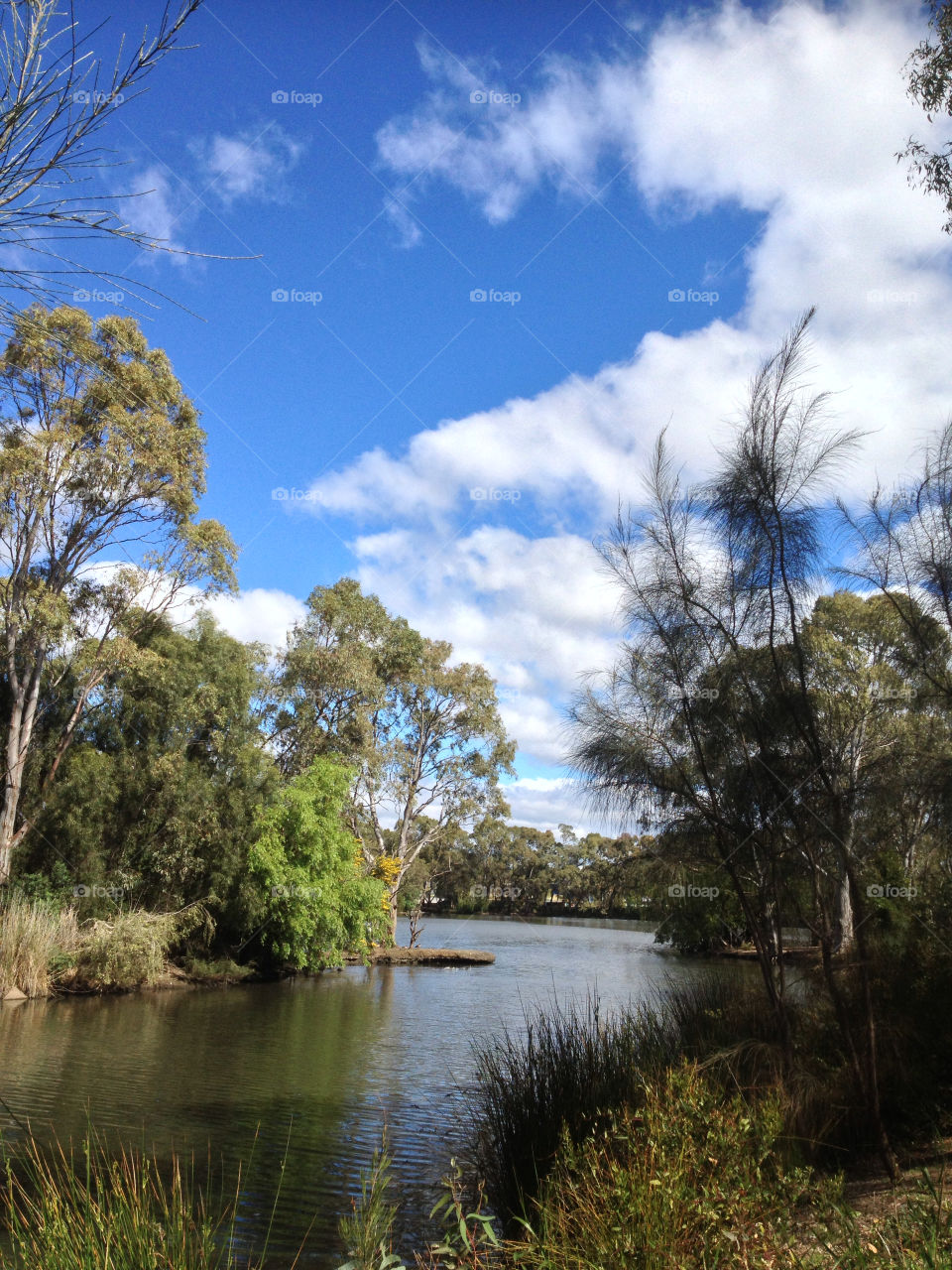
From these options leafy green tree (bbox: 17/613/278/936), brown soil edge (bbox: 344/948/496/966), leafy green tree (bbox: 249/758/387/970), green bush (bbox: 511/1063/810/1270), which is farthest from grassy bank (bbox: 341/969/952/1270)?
brown soil edge (bbox: 344/948/496/966)

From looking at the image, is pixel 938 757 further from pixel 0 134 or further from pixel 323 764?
pixel 323 764

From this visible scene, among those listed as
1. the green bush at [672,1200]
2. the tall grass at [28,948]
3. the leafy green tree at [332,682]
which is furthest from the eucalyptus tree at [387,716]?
the green bush at [672,1200]

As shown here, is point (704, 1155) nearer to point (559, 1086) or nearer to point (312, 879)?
point (559, 1086)

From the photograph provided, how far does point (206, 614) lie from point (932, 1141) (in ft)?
69.1

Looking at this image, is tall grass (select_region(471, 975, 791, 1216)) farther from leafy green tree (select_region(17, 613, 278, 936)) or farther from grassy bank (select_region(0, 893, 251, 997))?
leafy green tree (select_region(17, 613, 278, 936))

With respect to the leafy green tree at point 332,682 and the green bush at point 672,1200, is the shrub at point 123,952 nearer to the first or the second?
the leafy green tree at point 332,682

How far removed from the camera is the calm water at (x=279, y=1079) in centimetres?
712

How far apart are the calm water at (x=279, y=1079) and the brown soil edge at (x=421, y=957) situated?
8240mm

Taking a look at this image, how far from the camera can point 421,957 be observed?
100ft

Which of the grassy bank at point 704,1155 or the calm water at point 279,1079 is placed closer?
the grassy bank at point 704,1155

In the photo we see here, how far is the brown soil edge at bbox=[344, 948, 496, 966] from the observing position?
30016mm

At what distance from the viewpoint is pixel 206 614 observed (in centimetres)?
2375

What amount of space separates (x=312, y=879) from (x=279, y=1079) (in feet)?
→ 44.0

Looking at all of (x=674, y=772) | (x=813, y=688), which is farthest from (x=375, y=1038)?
(x=813, y=688)
